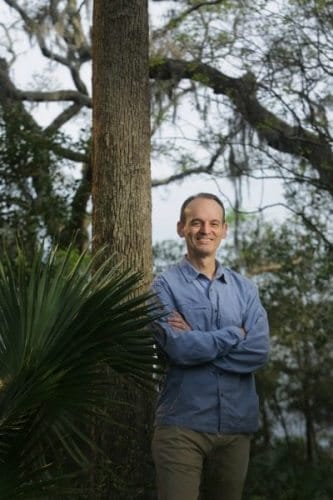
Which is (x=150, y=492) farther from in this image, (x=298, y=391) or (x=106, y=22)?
(x=298, y=391)

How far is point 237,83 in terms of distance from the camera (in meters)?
13.2

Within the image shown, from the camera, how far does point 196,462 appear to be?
14.3ft

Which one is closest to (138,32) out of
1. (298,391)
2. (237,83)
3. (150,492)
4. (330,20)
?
(150,492)

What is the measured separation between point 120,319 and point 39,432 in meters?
0.61

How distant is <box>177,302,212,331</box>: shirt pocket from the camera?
4516 millimetres

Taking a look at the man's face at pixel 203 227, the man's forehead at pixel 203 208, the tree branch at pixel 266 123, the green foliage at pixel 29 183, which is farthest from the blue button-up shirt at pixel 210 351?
the green foliage at pixel 29 183

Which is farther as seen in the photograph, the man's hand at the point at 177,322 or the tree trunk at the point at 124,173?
the tree trunk at the point at 124,173

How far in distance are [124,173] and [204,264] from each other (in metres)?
1.93

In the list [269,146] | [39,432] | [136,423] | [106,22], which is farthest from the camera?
[269,146]

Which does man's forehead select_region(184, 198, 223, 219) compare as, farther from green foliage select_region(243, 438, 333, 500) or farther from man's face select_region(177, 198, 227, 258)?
green foliage select_region(243, 438, 333, 500)

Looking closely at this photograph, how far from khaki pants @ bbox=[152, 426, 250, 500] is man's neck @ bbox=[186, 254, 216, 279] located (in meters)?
0.76

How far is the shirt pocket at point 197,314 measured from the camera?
452 cm

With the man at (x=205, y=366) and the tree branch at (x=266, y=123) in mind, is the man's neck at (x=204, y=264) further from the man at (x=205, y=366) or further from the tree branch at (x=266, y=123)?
the tree branch at (x=266, y=123)

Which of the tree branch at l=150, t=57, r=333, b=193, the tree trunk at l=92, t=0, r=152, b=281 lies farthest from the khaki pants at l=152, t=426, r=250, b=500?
the tree branch at l=150, t=57, r=333, b=193
